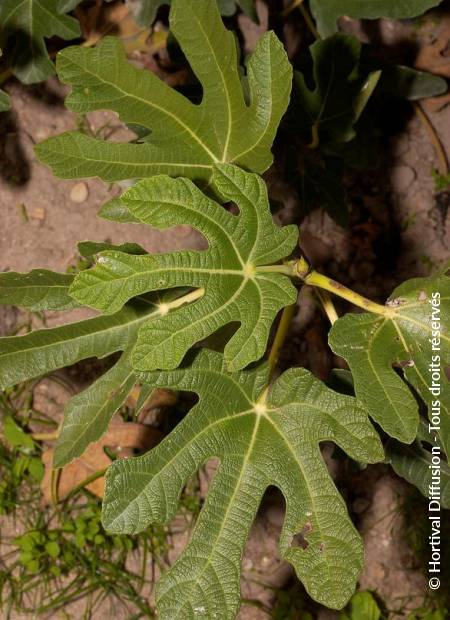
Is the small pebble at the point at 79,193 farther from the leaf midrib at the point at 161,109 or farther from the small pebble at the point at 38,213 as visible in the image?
the leaf midrib at the point at 161,109

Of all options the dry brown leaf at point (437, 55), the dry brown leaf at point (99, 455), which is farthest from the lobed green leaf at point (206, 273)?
the dry brown leaf at point (437, 55)

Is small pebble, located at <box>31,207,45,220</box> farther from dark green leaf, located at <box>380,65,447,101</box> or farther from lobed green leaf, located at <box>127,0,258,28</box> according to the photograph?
dark green leaf, located at <box>380,65,447,101</box>

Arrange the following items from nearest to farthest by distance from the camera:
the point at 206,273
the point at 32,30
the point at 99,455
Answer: the point at 206,273 → the point at 32,30 → the point at 99,455

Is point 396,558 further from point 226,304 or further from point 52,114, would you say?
point 52,114

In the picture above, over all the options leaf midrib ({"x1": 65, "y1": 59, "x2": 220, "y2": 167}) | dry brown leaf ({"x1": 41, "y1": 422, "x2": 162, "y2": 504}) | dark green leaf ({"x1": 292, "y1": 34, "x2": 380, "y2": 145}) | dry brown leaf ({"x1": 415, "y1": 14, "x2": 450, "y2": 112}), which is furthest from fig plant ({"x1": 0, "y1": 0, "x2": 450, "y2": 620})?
dry brown leaf ({"x1": 415, "y1": 14, "x2": 450, "y2": 112})

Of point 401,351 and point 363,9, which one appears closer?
point 401,351

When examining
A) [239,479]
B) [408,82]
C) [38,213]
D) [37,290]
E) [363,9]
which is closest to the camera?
[239,479]

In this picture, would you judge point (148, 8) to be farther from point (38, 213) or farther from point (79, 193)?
point (38, 213)

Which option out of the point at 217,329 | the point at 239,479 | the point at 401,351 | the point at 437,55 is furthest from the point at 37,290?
the point at 437,55
